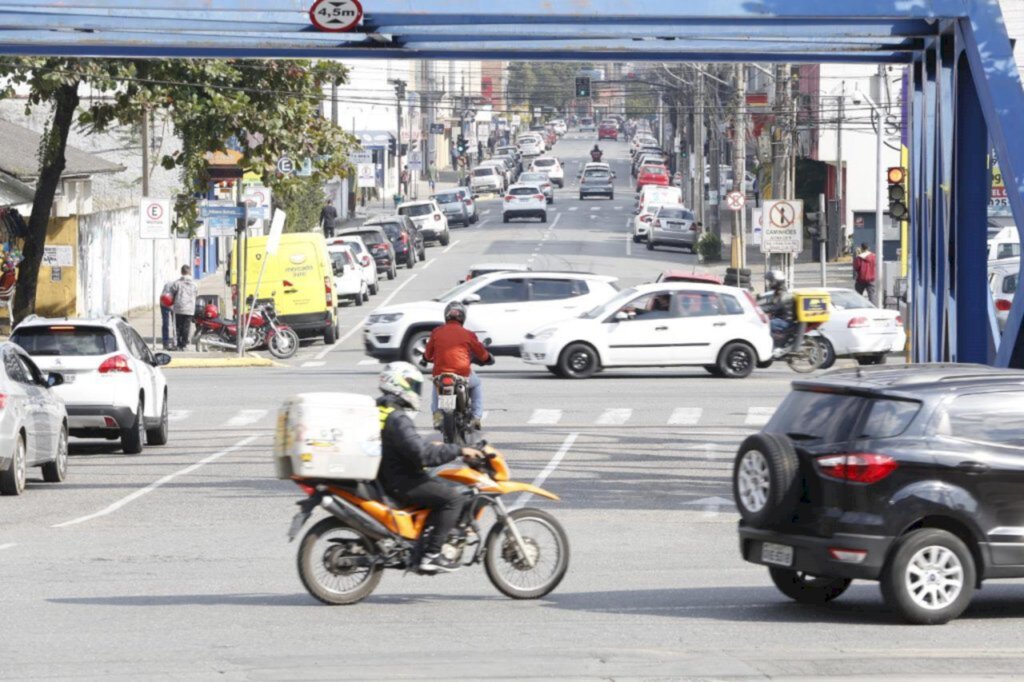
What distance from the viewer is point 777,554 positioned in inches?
454

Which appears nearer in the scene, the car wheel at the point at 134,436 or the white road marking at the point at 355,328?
the car wheel at the point at 134,436

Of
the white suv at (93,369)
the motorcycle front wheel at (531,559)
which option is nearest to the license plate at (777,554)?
the motorcycle front wheel at (531,559)

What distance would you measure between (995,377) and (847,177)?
5907 cm

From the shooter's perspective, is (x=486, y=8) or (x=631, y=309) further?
(x=631, y=309)

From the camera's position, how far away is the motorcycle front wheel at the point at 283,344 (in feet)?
129

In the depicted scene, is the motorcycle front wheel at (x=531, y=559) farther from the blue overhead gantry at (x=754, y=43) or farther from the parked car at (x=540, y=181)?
the parked car at (x=540, y=181)

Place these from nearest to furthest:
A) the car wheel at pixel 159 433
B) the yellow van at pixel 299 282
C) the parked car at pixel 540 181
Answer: the car wheel at pixel 159 433
the yellow van at pixel 299 282
the parked car at pixel 540 181

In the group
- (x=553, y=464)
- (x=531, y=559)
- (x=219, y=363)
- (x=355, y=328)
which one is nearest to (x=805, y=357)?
(x=219, y=363)

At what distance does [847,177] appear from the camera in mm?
69812

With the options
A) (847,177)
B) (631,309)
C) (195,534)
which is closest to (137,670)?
(195,534)

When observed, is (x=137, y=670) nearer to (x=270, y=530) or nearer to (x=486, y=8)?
(x=270, y=530)

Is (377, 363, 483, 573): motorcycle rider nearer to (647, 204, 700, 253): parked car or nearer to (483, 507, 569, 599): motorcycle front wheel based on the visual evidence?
(483, 507, 569, 599): motorcycle front wheel

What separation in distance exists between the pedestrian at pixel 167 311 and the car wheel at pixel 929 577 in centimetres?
3039

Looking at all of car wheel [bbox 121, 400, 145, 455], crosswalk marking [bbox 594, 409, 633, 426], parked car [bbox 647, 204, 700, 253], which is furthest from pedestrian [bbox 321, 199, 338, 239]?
car wheel [bbox 121, 400, 145, 455]
